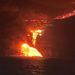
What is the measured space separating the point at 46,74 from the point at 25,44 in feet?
284

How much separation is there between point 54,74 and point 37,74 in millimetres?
5257

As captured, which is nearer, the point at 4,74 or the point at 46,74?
the point at 4,74

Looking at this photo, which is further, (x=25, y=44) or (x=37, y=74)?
(x=25, y=44)

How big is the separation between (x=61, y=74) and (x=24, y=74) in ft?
27.9

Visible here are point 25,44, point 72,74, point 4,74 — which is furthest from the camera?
point 25,44

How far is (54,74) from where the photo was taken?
112625 millimetres

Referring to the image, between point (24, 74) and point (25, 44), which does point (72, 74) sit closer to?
point (24, 74)

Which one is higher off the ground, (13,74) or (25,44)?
(25,44)

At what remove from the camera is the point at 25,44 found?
654 ft

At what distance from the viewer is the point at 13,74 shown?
10506 centimetres

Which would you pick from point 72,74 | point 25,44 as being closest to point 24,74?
point 72,74

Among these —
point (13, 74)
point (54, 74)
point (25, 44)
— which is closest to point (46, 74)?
point (54, 74)

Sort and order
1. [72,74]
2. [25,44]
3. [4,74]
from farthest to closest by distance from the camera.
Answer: [25,44], [72,74], [4,74]

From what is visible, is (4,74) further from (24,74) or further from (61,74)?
(61,74)
